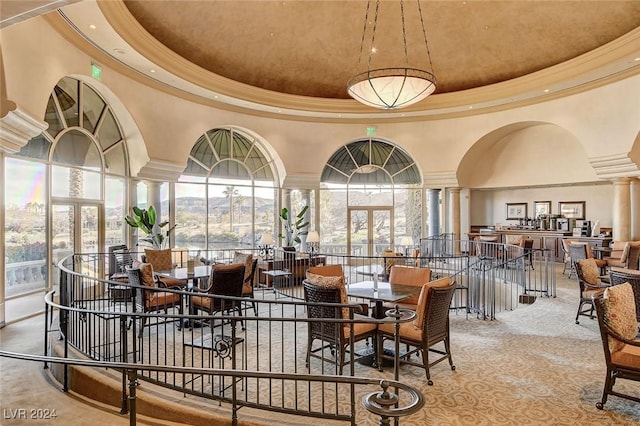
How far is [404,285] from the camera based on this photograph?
619 cm

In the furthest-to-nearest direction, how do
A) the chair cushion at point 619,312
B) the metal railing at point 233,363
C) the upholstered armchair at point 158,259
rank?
the upholstered armchair at point 158,259 < the chair cushion at point 619,312 < the metal railing at point 233,363

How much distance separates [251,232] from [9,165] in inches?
300

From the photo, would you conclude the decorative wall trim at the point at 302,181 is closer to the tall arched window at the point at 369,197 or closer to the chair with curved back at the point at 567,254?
the tall arched window at the point at 369,197

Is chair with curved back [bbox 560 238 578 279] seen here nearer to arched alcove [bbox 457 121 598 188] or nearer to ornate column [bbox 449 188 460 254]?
arched alcove [bbox 457 121 598 188]

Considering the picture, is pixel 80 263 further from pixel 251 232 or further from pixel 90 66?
pixel 251 232

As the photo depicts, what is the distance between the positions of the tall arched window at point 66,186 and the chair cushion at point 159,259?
2.03 meters

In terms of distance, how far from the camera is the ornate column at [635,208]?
11.2 metres

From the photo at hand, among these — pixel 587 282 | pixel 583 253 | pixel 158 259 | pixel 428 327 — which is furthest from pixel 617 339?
pixel 158 259

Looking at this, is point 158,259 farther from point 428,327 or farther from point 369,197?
point 369,197

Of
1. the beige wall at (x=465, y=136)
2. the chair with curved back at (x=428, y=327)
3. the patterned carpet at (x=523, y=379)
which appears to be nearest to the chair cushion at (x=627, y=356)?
the patterned carpet at (x=523, y=379)

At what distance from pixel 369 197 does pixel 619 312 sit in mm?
11552

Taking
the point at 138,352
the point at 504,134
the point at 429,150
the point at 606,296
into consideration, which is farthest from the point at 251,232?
the point at 606,296

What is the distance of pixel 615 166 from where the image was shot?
10.8 metres

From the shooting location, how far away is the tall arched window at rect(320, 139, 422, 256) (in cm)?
1504
